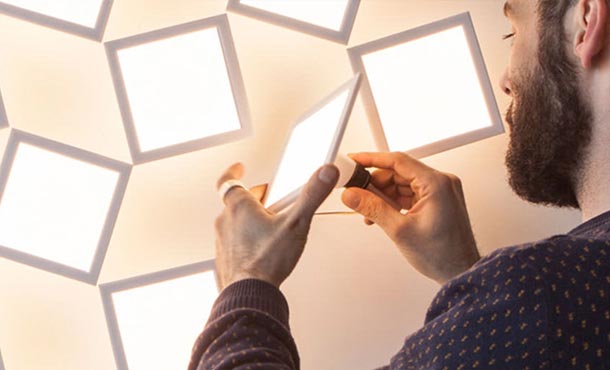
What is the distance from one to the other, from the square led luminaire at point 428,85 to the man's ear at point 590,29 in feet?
0.66

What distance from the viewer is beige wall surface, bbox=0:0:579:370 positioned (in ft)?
4.25

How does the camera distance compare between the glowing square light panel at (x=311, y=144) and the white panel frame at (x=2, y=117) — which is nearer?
the glowing square light panel at (x=311, y=144)

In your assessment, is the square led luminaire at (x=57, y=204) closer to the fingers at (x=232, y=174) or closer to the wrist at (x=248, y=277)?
the fingers at (x=232, y=174)

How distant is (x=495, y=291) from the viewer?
870 millimetres

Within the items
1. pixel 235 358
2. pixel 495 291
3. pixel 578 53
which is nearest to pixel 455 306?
pixel 495 291

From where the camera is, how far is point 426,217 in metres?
1.22

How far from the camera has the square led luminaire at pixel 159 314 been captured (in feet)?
4.09

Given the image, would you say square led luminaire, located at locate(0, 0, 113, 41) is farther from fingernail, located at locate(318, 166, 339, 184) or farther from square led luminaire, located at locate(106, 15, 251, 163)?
fingernail, located at locate(318, 166, 339, 184)

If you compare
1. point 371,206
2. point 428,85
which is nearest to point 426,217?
point 371,206

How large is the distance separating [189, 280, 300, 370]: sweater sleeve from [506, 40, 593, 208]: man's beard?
1.43ft

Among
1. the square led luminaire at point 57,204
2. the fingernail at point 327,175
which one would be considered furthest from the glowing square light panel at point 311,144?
the square led luminaire at point 57,204

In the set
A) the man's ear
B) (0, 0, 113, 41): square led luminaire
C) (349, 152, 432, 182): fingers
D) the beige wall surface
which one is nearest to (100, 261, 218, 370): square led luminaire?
the beige wall surface

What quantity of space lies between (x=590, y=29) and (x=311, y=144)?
415 mm

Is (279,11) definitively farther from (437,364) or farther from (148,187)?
(437,364)
